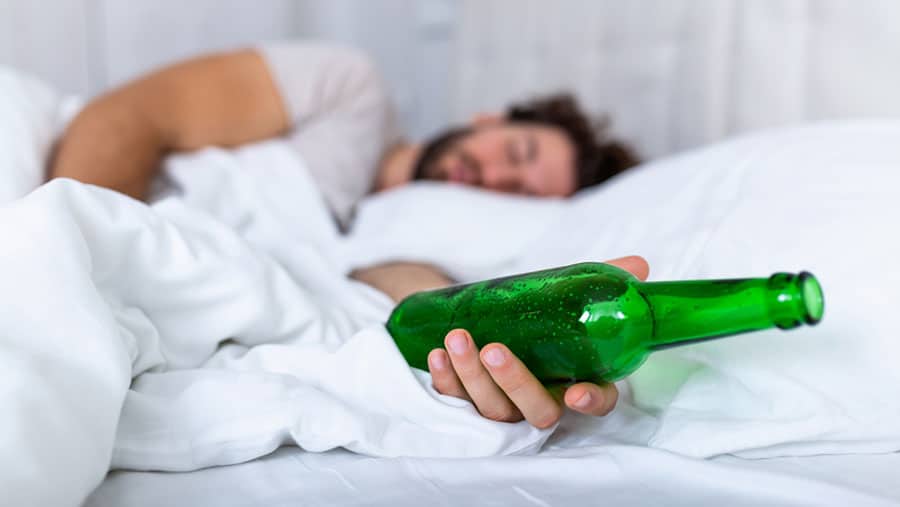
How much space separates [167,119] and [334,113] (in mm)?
345

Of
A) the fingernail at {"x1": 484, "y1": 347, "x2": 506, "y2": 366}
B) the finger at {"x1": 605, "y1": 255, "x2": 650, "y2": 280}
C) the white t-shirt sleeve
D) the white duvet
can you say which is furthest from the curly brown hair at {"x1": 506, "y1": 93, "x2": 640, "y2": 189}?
the fingernail at {"x1": 484, "y1": 347, "x2": 506, "y2": 366}

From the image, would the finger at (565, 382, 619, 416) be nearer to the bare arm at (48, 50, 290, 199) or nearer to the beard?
the bare arm at (48, 50, 290, 199)

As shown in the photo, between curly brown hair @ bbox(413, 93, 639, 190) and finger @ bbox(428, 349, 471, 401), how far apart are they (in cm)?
105

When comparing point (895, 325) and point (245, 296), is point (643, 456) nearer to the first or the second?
point (895, 325)

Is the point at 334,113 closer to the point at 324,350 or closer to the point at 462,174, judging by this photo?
the point at 462,174

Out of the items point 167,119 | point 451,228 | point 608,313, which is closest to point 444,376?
point 608,313

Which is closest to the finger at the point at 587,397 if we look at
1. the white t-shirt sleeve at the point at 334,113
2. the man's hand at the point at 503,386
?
the man's hand at the point at 503,386

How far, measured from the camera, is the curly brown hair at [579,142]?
A: 171cm

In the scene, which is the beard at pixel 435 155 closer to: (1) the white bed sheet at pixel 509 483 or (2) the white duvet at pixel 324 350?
(2) the white duvet at pixel 324 350

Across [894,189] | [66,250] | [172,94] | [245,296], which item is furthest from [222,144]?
[894,189]

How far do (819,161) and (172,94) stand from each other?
101 cm

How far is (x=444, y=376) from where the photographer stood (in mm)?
655

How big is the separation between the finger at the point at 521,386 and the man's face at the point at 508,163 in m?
1.01

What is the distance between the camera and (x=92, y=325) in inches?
22.3
